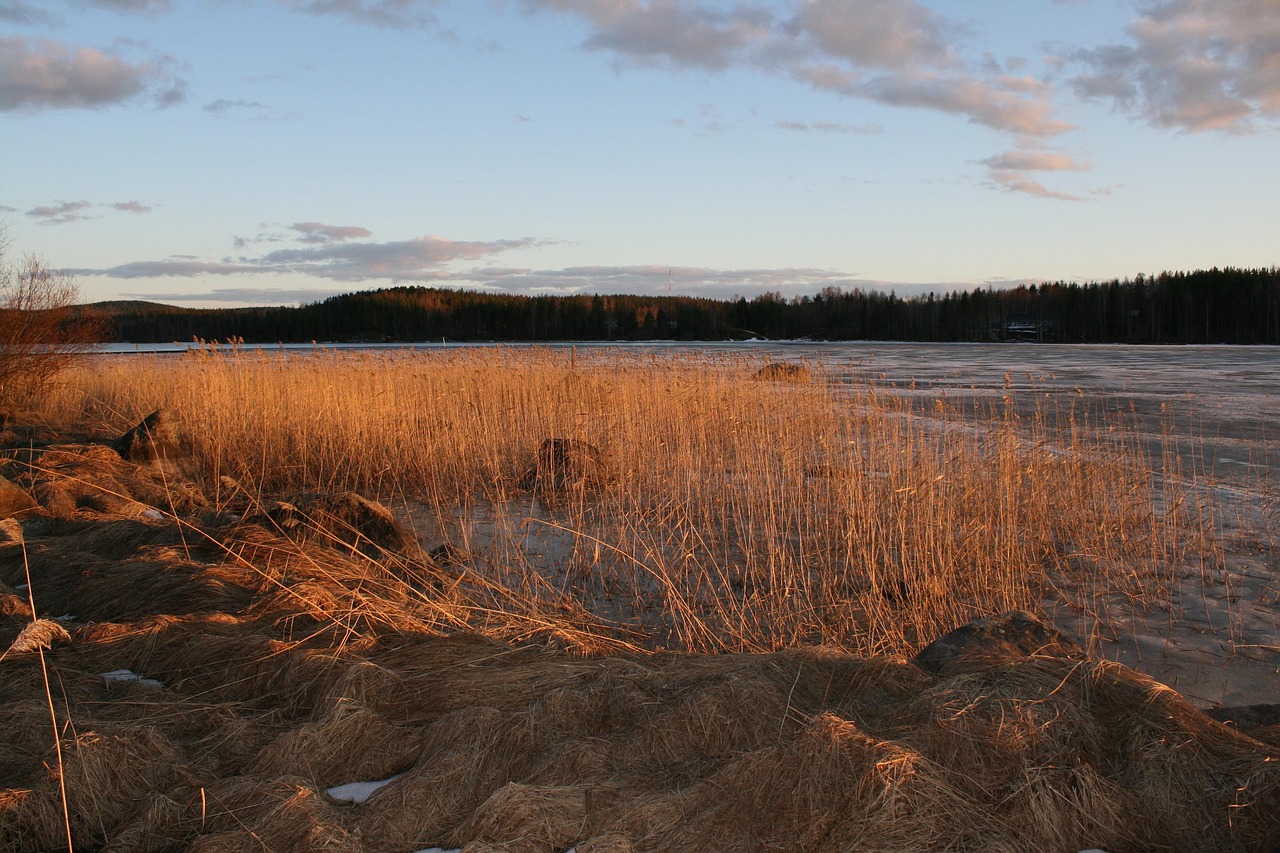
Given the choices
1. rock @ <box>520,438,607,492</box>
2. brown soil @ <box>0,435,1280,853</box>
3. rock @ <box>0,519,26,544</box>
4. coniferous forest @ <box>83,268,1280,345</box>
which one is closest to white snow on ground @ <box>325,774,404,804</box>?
brown soil @ <box>0,435,1280,853</box>

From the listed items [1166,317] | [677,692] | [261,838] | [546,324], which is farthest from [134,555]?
[546,324]

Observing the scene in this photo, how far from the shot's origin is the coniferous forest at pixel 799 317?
53.6 m

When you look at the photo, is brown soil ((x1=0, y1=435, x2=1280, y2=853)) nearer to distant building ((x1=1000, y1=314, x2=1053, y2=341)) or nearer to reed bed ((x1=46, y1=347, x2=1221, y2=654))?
reed bed ((x1=46, y1=347, x2=1221, y2=654))

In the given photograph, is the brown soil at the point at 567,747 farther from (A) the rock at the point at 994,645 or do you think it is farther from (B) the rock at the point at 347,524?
(B) the rock at the point at 347,524

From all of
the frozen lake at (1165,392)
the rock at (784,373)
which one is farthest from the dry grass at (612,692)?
the rock at (784,373)

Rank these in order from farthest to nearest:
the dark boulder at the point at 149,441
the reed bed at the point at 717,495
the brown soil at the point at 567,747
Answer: the dark boulder at the point at 149,441 < the reed bed at the point at 717,495 < the brown soil at the point at 567,747

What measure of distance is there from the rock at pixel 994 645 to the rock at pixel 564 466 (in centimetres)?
444

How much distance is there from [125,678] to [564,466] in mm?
4807

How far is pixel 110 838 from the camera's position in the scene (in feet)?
7.52

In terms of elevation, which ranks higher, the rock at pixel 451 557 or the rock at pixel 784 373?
the rock at pixel 784 373

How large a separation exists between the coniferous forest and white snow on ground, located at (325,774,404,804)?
58411mm

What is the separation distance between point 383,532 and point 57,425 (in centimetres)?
1022

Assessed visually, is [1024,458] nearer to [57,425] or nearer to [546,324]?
[57,425]

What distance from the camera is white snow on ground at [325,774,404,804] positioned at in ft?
8.25
